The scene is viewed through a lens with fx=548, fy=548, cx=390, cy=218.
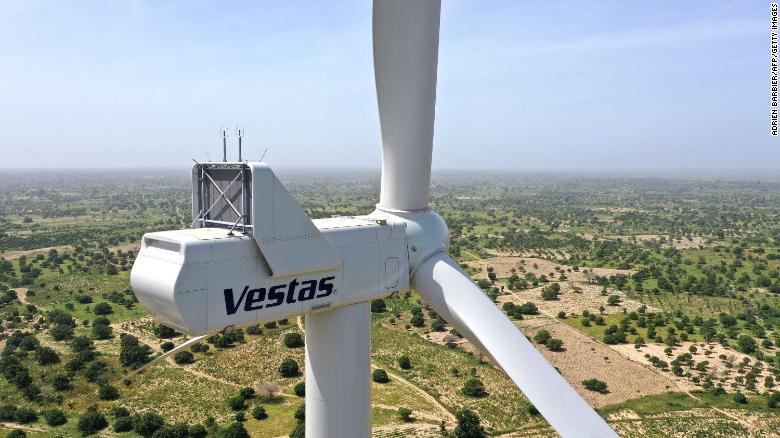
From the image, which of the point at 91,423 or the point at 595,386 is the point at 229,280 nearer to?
the point at 91,423

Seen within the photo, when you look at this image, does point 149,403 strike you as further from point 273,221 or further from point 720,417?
point 720,417

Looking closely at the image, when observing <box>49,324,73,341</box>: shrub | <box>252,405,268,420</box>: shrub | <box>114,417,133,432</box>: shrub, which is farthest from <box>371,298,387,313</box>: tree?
<box>114,417,133,432</box>: shrub

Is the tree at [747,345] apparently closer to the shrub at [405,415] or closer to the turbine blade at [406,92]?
the shrub at [405,415]

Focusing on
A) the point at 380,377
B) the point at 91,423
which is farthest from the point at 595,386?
the point at 91,423

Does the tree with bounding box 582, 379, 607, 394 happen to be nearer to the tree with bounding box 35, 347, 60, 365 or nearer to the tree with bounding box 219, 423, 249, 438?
the tree with bounding box 219, 423, 249, 438

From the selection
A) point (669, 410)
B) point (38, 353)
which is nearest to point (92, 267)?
point (38, 353)

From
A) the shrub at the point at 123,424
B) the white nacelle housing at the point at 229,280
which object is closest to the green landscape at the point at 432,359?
the shrub at the point at 123,424

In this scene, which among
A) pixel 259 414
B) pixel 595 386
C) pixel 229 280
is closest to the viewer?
pixel 229 280
